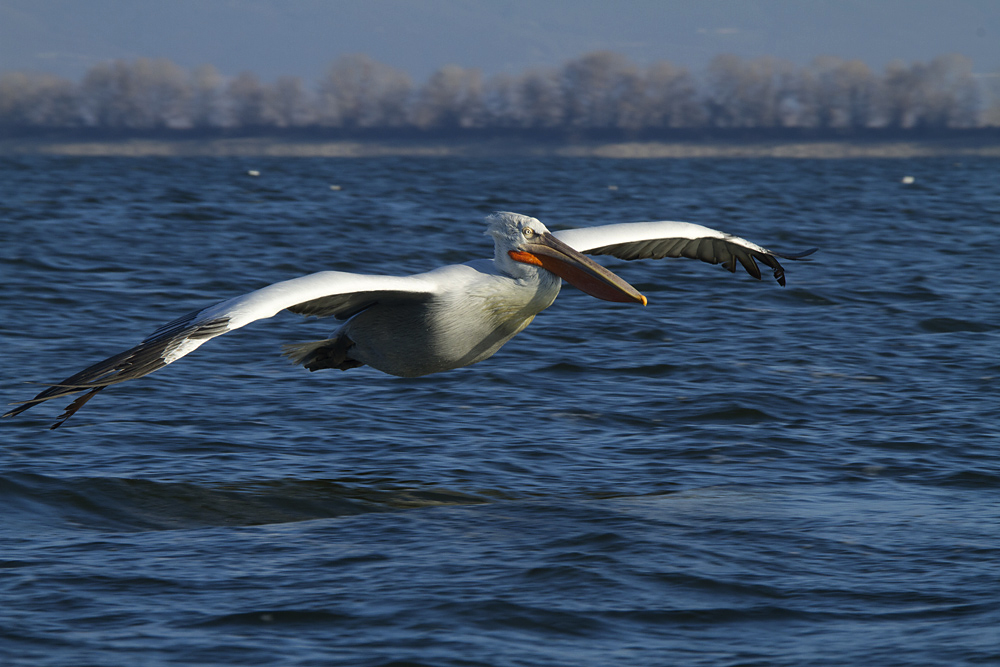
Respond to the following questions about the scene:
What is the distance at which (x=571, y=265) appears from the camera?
8.06 m

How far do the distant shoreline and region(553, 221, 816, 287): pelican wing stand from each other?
151m

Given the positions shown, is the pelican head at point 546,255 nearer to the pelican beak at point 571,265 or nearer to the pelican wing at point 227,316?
the pelican beak at point 571,265

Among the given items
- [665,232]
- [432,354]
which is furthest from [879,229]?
[432,354]

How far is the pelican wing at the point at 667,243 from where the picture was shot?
9023 mm

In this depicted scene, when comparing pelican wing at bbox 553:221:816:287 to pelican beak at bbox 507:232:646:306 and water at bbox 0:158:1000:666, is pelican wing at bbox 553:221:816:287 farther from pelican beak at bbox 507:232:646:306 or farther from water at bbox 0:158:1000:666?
water at bbox 0:158:1000:666

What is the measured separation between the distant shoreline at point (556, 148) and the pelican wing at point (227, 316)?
154 meters

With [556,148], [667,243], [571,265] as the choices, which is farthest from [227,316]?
[556,148]

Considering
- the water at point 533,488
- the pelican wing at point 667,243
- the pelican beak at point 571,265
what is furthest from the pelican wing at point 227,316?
the pelican wing at point 667,243

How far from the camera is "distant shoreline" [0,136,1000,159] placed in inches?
6235

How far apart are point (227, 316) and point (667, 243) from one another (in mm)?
4296

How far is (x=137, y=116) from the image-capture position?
18338 cm

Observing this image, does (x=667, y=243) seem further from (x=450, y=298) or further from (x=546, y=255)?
(x=450, y=298)

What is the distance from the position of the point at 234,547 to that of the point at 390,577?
1.31m

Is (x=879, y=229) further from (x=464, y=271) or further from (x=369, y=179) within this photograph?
(x=369, y=179)
